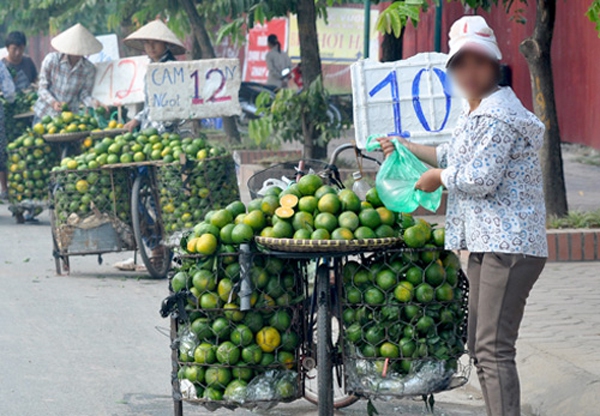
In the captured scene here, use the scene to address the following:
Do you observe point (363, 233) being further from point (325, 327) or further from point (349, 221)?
point (325, 327)

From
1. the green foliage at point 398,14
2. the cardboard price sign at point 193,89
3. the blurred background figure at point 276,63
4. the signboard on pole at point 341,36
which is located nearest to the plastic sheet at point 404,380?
the green foliage at point 398,14

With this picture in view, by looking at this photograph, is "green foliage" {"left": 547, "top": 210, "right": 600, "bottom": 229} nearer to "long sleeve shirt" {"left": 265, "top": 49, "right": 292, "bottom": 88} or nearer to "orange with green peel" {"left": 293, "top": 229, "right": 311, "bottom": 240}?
"orange with green peel" {"left": 293, "top": 229, "right": 311, "bottom": 240}

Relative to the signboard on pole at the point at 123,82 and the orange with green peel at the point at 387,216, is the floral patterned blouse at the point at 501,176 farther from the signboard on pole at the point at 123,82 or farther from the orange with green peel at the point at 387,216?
the signboard on pole at the point at 123,82

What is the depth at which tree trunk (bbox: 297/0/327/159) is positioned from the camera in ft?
44.5

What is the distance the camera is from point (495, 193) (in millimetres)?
4160

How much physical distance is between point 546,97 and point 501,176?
564 centimetres

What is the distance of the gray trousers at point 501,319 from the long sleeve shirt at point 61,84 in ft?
30.6

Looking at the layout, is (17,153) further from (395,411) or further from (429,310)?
(429,310)

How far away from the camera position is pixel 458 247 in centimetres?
434

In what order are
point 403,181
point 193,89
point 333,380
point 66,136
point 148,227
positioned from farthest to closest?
point 66,136
point 193,89
point 148,227
point 333,380
point 403,181

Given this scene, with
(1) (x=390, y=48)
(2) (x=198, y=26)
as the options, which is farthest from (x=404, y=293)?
(2) (x=198, y=26)

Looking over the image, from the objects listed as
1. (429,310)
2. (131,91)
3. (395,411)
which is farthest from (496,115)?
(131,91)

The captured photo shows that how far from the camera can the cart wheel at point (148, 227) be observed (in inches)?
351

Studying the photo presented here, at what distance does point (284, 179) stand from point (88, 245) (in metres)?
4.08
